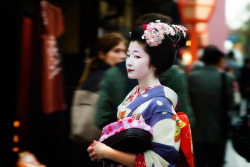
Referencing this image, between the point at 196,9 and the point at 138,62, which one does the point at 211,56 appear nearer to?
the point at 138,62

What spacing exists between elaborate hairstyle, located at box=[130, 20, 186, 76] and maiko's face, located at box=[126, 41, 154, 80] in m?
0.03

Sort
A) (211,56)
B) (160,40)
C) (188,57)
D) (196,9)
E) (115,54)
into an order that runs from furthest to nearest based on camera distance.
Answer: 1. (188,57)
2. (196,9)
3. (211,56)
4. (115,54)
5. (160,40)

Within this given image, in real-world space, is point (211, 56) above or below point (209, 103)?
above

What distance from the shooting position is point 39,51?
5.81m

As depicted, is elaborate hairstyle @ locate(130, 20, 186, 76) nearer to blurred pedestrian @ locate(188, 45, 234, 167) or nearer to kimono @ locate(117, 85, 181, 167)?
kimono @ locate(117, 85, 181, 167)

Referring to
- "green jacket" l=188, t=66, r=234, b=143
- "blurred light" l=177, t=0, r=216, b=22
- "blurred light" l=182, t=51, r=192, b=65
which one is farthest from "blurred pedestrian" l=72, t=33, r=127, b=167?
"blurred light" l=182, t=51, r=192, b=65

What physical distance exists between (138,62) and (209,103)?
3.40 metres

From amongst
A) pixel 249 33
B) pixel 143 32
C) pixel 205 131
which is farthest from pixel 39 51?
pixel 249 33

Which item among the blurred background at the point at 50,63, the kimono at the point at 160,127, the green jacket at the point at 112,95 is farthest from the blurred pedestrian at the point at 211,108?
the kimono at the point at 160,127

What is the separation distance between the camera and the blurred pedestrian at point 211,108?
535cm

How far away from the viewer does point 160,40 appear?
2113 millimetres

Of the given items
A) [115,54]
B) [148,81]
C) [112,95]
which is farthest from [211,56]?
[148,81]

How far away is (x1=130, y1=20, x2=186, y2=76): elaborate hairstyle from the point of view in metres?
2.12

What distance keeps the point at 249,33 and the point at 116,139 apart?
2110 inches
